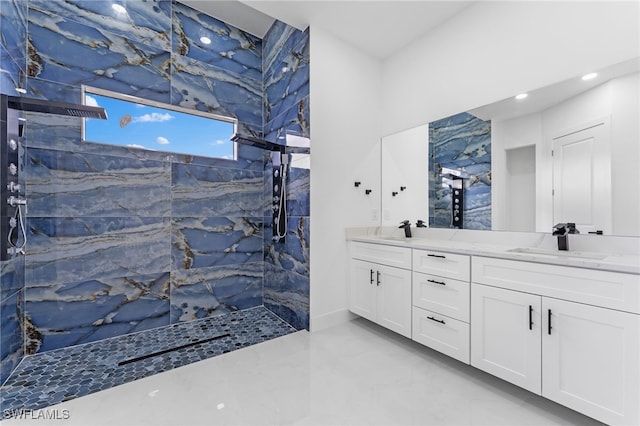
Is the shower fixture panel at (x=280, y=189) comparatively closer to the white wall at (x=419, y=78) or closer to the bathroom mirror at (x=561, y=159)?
the white wall at (x=419, y=78)

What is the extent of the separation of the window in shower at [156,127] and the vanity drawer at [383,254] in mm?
1792

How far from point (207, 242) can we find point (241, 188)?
731mm

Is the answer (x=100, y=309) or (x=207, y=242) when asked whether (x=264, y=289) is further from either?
(x=100, y=309)

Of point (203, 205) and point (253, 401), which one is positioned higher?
point (203, 205)

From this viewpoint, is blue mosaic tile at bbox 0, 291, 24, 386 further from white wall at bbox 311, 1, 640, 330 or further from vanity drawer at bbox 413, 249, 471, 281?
vanity drawer at bbox 413, 249, 471, 281

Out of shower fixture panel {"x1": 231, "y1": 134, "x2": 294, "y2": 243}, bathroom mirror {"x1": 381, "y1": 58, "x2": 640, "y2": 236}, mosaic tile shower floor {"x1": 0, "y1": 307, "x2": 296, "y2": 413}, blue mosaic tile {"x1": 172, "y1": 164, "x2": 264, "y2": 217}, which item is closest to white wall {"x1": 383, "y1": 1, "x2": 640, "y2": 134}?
bathroom mirror {"x1": 381, "y1": 58, "x2": 640, "y2": 236}

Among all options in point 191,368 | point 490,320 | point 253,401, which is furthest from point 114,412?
point 490,320

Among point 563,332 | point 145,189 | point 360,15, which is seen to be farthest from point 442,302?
point 145,189

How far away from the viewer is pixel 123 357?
2.19 metres

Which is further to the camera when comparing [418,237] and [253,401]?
[418,237]

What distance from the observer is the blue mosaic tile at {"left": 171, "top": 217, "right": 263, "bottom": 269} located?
2.90 metres

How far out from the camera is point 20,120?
197cm

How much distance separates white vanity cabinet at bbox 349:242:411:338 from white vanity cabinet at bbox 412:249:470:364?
0.10 meters

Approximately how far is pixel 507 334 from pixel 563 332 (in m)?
0.29
